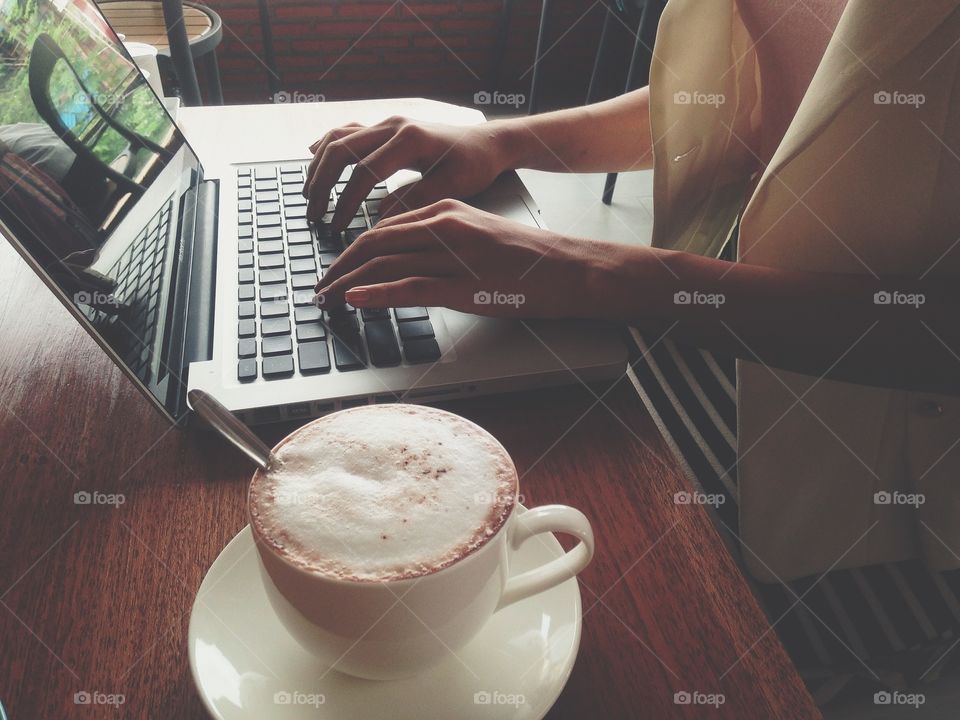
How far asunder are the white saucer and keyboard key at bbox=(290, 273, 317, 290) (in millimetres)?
339

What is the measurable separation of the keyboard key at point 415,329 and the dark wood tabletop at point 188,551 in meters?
0.08

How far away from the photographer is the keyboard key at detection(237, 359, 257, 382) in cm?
55

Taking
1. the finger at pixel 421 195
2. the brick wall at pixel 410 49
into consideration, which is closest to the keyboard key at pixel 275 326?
the finger at pixel 421 195

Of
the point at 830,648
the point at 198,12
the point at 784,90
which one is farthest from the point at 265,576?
the point at 198,12

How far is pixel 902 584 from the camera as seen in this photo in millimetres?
720

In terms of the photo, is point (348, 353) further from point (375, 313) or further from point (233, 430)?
point (233, 430)

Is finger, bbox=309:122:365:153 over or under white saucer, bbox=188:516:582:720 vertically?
over

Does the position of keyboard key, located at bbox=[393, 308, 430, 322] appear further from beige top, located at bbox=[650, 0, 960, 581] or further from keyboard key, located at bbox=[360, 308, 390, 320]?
beige top, located at bbox=[650, 0, 960, 581]

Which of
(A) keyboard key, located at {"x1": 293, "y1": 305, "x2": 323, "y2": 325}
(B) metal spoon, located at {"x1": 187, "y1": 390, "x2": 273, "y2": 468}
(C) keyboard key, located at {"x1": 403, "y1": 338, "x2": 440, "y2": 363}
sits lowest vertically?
(C) keyboard key, located at {"x1": 403, "y1": 338, "x2": 440, "y2": 363}

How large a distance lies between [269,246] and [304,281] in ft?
0.28

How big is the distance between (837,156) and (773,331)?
157 millimetres

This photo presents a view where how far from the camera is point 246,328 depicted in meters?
0.61

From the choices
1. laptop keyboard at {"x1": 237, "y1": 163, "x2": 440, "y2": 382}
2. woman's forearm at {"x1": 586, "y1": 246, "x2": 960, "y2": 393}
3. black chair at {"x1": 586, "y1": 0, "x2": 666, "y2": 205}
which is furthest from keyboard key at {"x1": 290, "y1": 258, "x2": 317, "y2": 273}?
black chair at {"x1": 586, "y1": 0, "x2": 666, "y2": 205}

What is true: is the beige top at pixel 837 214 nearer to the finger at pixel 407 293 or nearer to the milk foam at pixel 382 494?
the finger at pixel 407 293
